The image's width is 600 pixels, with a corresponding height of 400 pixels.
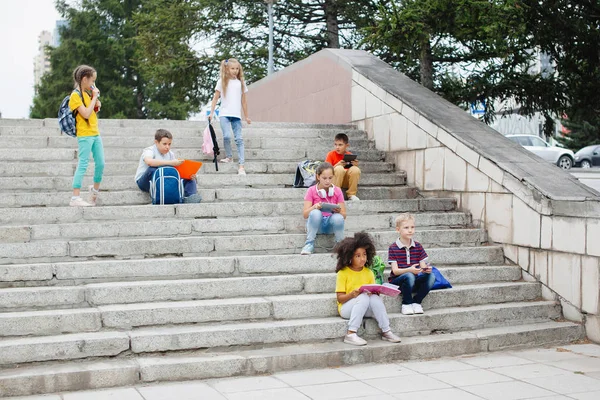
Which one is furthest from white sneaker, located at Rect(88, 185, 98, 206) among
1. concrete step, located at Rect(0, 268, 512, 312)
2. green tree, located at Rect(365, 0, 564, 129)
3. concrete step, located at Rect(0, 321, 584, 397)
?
green tree, located at Rect(365, 0, 564, 129)

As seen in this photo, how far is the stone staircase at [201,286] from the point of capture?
6047 millimetres

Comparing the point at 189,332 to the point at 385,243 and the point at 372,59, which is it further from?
the point at 372,59

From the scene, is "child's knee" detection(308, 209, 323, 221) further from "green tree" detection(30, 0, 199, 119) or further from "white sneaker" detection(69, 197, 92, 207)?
"green tree" detection(30, 0, 199, 119)

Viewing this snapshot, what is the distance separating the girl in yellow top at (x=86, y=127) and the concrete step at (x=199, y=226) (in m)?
0.62

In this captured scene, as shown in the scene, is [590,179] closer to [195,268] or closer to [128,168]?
[128,168]

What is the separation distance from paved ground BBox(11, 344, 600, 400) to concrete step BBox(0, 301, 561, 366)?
1.52 feet

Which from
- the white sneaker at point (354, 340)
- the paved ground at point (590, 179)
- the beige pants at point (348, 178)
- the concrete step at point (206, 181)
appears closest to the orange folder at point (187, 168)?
the concrete step at point (206, 181)

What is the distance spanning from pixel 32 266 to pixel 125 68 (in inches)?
1350

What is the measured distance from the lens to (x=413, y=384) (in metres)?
5.80

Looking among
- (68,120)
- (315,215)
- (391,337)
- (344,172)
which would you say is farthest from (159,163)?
(391,337)

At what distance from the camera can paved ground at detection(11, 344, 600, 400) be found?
5453 millimetres

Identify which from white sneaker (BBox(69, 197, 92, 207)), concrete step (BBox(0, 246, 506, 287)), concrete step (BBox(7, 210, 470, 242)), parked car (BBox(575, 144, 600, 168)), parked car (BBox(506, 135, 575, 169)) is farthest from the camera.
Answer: parked car (BBox(575, 144, 600, 168))

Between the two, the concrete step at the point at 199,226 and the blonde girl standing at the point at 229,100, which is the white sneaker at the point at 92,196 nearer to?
the concrete step at the point at 199,226

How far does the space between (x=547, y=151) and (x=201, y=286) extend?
25.6 metres
